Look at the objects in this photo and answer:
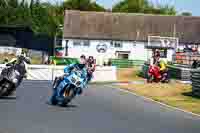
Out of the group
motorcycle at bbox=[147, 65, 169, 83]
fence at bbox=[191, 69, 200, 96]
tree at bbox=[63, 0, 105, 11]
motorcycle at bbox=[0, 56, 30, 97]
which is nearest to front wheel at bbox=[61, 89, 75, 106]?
motorcycle at bbox=[0, 56, 30, 97]

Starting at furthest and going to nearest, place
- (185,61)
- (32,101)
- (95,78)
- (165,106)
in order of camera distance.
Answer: (185,61), (95,78), (165,106), (32,101)

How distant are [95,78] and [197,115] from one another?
22.7 m

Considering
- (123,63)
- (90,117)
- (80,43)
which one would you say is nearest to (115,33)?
(80,43)

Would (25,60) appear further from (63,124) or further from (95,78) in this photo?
(95,78)

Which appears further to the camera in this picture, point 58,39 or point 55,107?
point 58,39

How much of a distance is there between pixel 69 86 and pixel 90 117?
3.18 m

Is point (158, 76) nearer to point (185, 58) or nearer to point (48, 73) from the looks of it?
point (48, 73)

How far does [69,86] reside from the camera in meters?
20.3

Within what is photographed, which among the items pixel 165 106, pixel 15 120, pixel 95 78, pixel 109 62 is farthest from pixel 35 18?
pixel 15 120

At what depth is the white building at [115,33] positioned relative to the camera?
299 ft

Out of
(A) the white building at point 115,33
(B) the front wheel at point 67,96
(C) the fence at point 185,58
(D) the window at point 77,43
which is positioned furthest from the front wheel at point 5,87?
(D) the window at point 77,43

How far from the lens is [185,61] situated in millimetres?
61875

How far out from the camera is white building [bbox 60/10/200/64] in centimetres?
9125

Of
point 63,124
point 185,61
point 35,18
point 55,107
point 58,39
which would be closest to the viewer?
point 63,124
